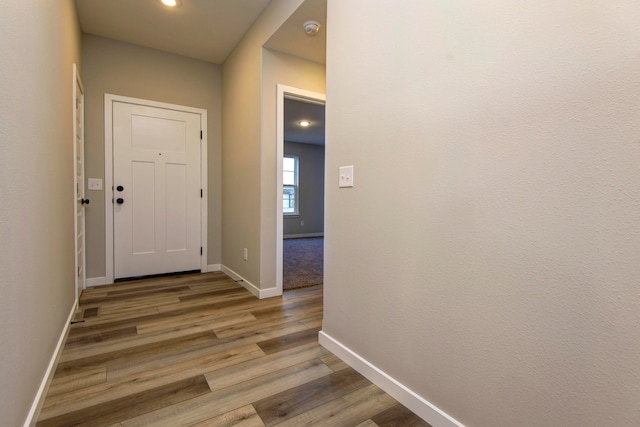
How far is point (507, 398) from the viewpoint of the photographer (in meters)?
1.04

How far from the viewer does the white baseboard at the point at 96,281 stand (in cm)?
315

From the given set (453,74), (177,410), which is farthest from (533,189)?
(177,410)

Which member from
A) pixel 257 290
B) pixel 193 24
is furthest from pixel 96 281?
pixel 193 24

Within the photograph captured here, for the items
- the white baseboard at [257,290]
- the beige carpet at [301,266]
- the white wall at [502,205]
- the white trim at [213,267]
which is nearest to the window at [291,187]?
the beige carpet at [301,266]

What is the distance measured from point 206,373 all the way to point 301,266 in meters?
2.68

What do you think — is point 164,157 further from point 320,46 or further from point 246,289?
point 320,46

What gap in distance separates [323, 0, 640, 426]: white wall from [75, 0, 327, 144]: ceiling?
1038 mm

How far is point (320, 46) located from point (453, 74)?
1896mm

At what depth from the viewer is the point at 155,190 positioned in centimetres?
347

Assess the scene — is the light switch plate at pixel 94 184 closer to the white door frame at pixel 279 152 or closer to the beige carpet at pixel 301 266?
the white door frame at pixel 279 152

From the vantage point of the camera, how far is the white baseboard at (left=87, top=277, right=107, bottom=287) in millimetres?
3146

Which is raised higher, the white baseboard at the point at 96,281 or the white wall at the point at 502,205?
the white wall at the point at 502,205

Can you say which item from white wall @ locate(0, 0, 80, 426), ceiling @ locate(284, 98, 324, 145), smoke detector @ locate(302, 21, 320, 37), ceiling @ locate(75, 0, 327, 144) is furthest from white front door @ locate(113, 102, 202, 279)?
smoke detector @ locate(302, 21, 320, 37)

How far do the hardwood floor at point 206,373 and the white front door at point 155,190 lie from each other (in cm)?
90
